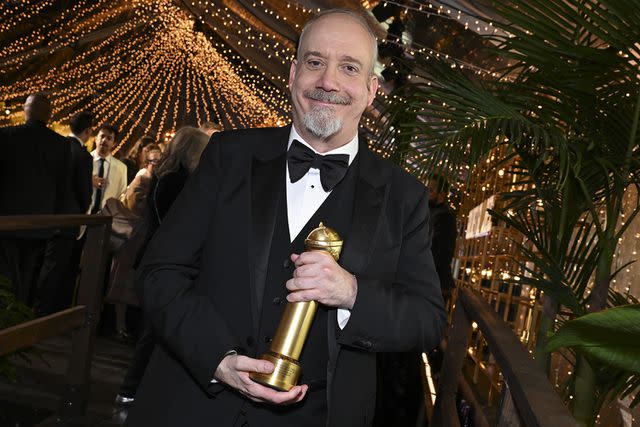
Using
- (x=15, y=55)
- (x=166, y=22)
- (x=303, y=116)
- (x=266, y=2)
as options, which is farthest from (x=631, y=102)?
(x=166, y=22)

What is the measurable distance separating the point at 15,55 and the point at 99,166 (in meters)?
7.16

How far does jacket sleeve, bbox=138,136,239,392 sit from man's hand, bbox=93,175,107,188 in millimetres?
6378

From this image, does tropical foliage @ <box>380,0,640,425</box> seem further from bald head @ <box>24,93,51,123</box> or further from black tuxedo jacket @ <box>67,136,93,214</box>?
black tuxedo jacket @ <box>67,136,93,214</box>

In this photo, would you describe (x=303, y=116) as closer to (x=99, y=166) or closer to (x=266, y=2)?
(x=99, y=166)

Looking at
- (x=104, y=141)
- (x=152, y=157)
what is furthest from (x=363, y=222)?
(x=104, y=141)

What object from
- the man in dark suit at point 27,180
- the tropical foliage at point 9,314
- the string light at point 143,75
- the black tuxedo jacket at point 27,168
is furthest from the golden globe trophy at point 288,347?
the string light at point 143,75

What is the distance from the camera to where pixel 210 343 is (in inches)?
66.8

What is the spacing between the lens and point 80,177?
A: 6578 mm

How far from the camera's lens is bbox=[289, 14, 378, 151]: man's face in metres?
1.84

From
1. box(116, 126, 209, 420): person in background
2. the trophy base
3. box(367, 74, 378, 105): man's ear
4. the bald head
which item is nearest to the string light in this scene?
the bald head

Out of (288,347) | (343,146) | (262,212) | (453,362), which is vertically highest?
(343,146)

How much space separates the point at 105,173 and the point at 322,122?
6700 mm

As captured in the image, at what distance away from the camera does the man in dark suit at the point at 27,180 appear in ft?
19.4

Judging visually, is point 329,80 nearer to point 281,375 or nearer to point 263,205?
point 263,205
